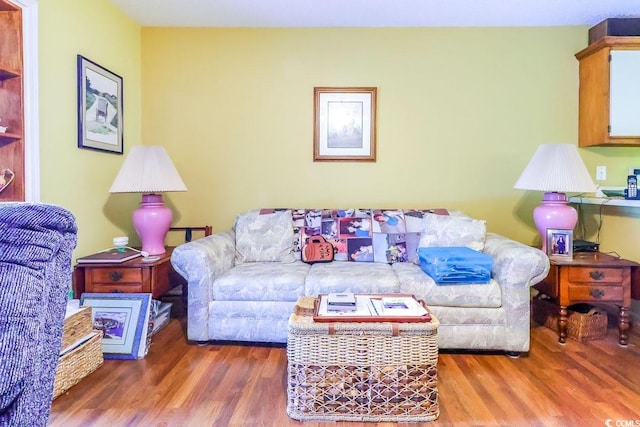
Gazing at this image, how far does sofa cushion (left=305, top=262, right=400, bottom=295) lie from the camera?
2.33 metres

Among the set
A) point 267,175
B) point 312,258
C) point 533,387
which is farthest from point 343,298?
point 267,175

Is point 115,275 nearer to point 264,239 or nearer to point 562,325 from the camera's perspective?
point 264,239

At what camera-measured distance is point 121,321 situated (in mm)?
2311

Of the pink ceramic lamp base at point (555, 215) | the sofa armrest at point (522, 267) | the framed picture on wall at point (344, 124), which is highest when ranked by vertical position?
the framed picture on wall at point (344, 124)

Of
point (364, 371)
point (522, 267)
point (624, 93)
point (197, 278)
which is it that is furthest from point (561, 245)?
point (197, 278)

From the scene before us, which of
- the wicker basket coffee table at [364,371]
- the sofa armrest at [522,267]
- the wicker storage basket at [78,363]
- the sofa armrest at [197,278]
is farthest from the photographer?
the sofa armrest at [197,278]

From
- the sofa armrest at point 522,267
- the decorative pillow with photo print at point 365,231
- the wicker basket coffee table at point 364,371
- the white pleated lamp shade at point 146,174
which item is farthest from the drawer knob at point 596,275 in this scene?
the white pleated lamp shade at point 146,174

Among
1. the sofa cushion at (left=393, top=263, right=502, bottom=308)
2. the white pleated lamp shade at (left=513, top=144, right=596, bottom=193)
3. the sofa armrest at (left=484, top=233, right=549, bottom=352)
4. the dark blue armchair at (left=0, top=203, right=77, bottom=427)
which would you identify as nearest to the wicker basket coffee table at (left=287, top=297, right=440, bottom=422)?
the sofa cushion at (left=393, top=263, right=502, bottom=308)

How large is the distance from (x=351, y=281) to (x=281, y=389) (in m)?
0.73

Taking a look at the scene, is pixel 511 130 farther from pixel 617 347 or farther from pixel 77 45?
pixel 77 45

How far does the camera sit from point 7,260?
0.84 metres

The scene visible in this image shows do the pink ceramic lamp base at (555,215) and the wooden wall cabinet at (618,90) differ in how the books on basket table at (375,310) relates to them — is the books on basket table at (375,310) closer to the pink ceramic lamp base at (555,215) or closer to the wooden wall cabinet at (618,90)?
the pink ceramic lamp base at (555,215)

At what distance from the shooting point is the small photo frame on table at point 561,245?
8.58 feet

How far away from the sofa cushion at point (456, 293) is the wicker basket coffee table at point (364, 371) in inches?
24.5
